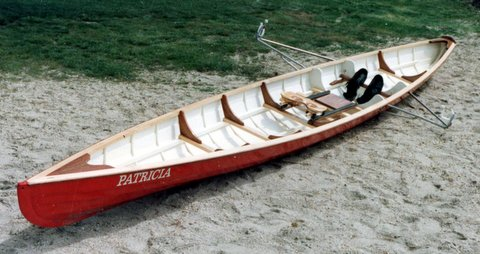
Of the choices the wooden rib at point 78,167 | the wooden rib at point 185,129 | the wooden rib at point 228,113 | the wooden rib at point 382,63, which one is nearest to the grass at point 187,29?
the wooden rib at point 382,63

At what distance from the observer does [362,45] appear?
46.6 feet

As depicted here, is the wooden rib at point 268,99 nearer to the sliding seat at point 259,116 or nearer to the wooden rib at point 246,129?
the sliding seat at point 259,116

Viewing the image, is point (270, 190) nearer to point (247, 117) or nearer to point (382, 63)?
point (247, 117)

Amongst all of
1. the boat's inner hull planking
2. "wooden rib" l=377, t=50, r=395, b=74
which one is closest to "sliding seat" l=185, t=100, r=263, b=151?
the boat's inner hull planking

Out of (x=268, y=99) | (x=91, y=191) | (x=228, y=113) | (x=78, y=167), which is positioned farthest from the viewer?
(x=268, y=99)

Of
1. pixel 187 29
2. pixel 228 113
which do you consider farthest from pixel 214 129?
pixel 187 29

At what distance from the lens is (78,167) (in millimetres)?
6195

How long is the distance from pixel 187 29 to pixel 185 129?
7.13 m

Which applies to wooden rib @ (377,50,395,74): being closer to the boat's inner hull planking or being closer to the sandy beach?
the boat's inner hull planking

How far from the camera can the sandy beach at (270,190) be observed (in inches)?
254

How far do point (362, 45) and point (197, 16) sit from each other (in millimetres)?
4767

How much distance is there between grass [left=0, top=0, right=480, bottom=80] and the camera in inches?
476

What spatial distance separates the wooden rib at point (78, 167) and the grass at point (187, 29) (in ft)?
16.8

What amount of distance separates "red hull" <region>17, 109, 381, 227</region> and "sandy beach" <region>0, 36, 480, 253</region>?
1.28ft
